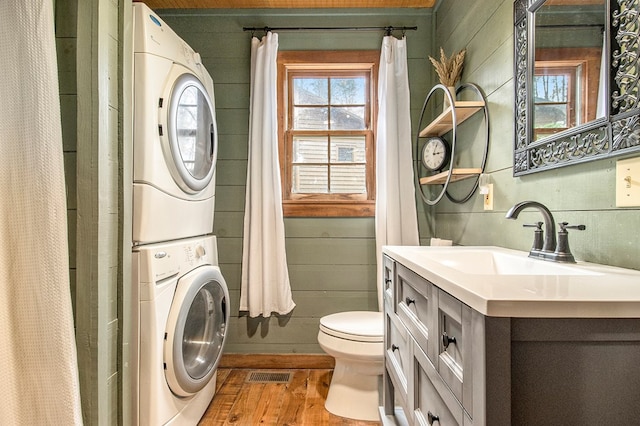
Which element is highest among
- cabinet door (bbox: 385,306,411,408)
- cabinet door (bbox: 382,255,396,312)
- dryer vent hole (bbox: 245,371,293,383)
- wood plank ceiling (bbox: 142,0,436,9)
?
wood plank ceiling (bbox: 142,0,436,9)

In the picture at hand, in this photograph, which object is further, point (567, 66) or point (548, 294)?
point (567, 66)

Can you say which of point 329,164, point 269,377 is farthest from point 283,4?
point 269,377

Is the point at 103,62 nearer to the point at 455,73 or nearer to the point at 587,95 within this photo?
the point at 587,95

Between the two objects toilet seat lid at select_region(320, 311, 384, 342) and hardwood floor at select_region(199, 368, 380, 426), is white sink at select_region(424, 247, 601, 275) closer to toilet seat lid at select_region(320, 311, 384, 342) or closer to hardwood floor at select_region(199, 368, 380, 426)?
toilet seat lid at select_region(320, 311, 384, 342)

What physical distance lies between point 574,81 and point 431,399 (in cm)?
100

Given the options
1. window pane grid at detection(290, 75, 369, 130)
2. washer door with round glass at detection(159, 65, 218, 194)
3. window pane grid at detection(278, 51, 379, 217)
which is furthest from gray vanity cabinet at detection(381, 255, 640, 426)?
window pane grid at detection(290, 75, 369, 130)

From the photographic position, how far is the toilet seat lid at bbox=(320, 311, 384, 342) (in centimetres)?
168

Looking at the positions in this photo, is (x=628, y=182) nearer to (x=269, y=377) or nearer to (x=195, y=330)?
(x=195, y=330)

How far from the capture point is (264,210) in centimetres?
223

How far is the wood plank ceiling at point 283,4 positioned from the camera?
2273mm

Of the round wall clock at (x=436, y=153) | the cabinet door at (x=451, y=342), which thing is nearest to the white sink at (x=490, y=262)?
the cabinet door at (x=451, y=342)

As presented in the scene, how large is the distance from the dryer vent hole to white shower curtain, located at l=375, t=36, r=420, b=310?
0.75 meters

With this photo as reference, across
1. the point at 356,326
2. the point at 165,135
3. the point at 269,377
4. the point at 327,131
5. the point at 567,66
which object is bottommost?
the point at 269,377

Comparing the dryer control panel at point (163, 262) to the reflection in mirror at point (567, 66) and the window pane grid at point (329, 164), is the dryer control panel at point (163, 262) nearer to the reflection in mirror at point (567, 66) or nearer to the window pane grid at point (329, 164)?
the window pane grid at point (329, 164)
